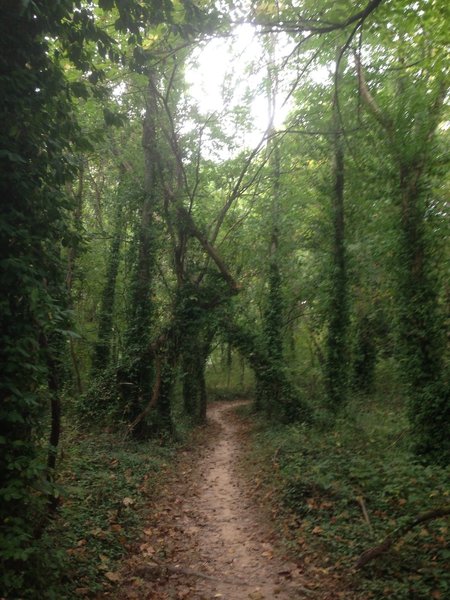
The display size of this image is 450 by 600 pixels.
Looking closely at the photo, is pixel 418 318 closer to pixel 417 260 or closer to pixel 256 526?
pixel 417 260

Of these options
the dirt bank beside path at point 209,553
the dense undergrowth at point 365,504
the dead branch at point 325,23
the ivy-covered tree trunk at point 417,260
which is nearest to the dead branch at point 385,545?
the dense undergrowth at point 365,504

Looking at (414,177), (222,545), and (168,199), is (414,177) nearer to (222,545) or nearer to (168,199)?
(168,199)

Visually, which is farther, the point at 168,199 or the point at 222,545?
the point at 168,199

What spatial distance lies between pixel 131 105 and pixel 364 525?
13466mm

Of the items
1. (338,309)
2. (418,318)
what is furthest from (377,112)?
(338,309)

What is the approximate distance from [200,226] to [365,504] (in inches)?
410

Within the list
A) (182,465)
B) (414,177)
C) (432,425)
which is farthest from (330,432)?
(414,177)

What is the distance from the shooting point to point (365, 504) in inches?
296

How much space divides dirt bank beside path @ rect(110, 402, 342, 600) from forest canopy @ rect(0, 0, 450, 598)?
158 centimetres

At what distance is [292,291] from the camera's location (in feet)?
70.9

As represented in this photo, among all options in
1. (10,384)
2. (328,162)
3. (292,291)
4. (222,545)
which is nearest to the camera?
(10,384)

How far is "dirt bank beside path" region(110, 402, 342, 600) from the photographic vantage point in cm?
580

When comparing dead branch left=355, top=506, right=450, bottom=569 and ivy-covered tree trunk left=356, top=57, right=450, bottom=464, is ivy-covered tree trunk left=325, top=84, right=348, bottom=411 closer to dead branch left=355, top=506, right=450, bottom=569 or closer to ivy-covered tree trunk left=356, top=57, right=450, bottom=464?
ivy-covered tree trunk left=356, top=57, right=450, bottom=464

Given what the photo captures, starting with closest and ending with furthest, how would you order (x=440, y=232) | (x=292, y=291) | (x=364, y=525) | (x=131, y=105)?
(x=364, y=525)
(x=440, y=232)
(x=131, y=105)
(x=292, y=291)
